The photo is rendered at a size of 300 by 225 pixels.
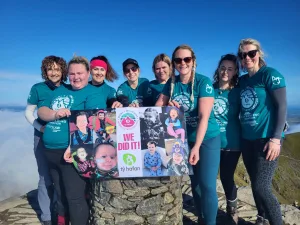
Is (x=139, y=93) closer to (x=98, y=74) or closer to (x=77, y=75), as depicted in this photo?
(x=98, y=74)

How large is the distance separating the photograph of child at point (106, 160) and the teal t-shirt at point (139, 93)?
175 centimetres

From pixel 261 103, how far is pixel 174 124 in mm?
1741

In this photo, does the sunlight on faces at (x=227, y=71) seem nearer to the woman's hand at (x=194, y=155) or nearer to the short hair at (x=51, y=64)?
the woman's hand at (x=194, y=155)

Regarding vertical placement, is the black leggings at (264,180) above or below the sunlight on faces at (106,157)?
below

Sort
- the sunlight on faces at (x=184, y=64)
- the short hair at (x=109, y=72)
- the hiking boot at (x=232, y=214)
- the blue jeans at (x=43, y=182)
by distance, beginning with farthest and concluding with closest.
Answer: the short hair at (x=109, y=72) → the hiking boot at (x=232, y=214) → the blue jeans at (x=43, y=182) → the sunlight on faces at (x=184, y=64)

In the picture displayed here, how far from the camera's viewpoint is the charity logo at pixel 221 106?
5488 mm

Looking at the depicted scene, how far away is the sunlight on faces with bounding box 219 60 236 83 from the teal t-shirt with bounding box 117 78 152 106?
1.96m

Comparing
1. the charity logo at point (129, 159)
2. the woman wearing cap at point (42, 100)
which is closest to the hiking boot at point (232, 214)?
the charity logo at point (129, 159)

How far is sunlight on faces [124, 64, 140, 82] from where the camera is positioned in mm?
6457

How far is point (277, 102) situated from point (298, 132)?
452 ft

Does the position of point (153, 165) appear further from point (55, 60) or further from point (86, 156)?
point (55, 60)

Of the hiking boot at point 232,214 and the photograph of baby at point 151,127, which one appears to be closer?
the photograph of baby at point 151,127

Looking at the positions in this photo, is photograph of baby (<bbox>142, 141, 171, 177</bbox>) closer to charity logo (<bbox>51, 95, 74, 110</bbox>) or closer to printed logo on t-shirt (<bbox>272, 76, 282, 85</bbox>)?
charity logo (<bbox>51, 95, 74, 110</bbox>)

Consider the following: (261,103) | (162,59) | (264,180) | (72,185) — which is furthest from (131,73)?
(264,180)
